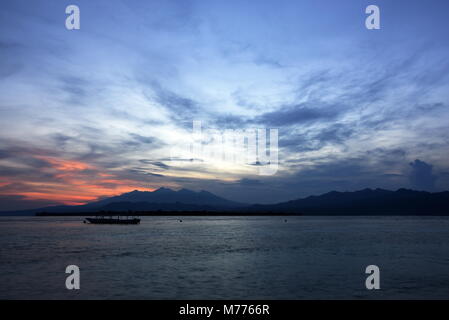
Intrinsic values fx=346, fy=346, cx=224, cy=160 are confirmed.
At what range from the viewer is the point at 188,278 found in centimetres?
3350

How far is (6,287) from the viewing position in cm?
3008

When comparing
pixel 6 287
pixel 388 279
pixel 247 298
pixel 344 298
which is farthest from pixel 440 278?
pixel 6 287

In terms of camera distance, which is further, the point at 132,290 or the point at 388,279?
the point at 388,279

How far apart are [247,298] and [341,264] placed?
66.2 feet
